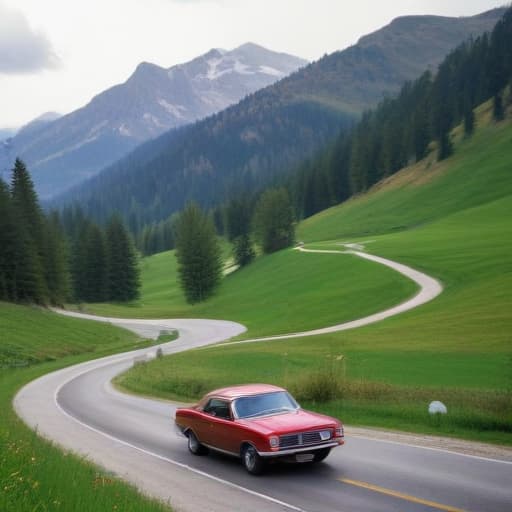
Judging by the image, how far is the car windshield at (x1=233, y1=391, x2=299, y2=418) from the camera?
14.3 metres

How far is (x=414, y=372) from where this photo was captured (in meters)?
25.7

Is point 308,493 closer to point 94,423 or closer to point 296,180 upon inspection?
point 94,423

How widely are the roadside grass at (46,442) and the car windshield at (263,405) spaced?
3.56m

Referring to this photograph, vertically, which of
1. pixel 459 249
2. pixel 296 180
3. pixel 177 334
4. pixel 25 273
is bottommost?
pixel 177 334

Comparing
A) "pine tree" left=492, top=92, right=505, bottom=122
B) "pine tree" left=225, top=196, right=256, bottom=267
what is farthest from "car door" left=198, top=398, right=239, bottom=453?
"pine tree" left=492, top=92, right=505, bottom=122

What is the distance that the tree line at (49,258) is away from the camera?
2586 inches

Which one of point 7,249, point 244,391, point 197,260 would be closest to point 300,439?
point 244,391

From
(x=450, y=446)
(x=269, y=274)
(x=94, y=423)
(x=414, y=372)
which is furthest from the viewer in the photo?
(x=269, y=274)

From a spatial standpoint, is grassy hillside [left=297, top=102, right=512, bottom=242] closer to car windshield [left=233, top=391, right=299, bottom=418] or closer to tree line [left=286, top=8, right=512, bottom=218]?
tree line [left=286, top=8, right=512, bottom=218]

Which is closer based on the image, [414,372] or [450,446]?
[450,446]

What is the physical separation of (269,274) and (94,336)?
34.8 m

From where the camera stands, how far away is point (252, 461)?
43.9 ft

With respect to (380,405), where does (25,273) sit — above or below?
above

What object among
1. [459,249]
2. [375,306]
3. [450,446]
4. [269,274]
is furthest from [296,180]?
[450,446]
